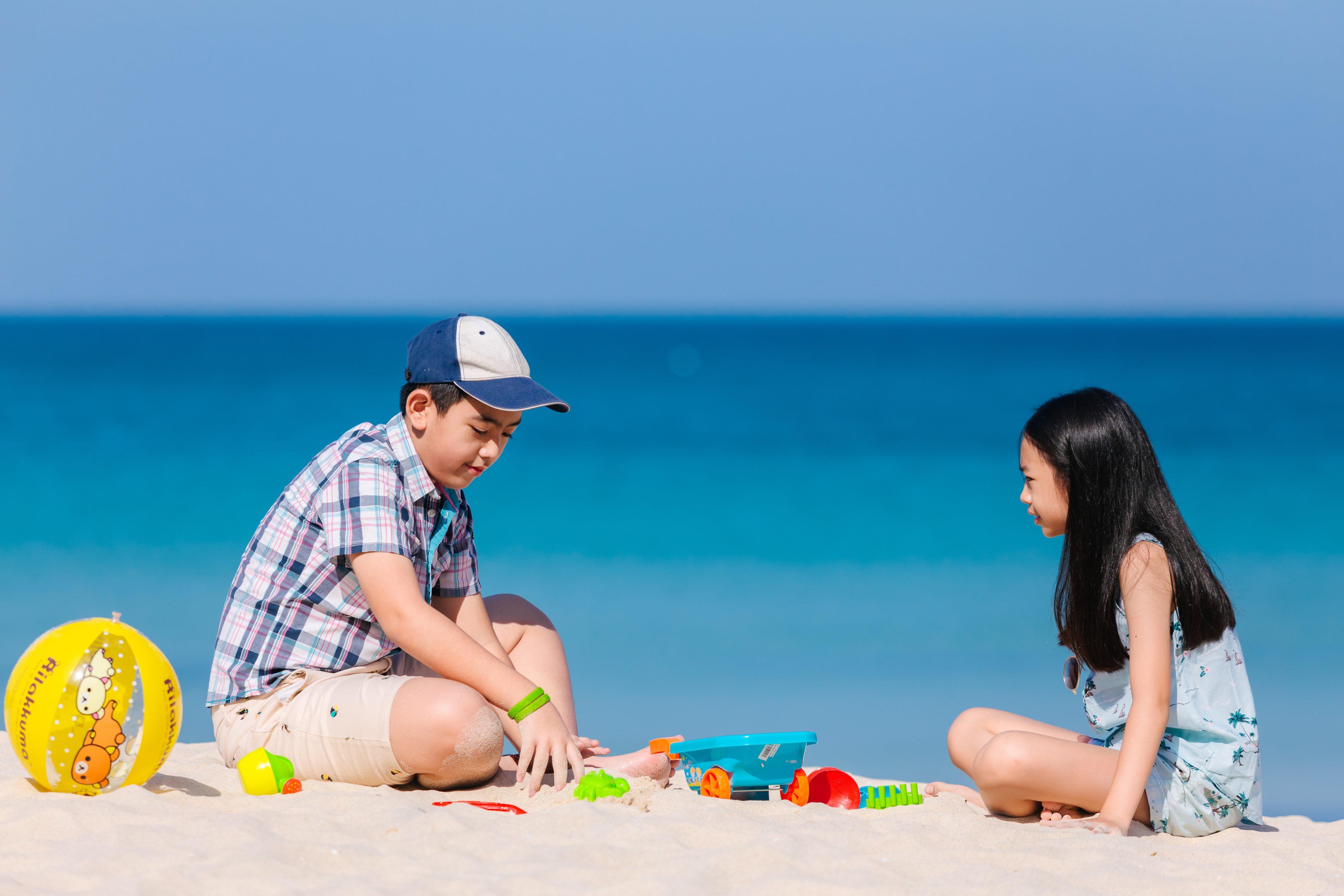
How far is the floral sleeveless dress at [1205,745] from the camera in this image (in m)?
2.77

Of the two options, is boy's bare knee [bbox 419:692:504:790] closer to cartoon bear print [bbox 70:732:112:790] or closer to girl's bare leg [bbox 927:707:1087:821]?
cartoon bear print [bbox 70:732:112:790]

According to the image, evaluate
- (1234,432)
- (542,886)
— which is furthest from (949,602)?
(1234,432)

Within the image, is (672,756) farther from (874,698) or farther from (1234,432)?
(1234,432)

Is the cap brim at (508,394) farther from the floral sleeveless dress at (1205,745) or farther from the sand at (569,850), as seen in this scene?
the floral sleeveless dress at (1205,745)

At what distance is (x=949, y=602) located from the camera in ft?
25.5

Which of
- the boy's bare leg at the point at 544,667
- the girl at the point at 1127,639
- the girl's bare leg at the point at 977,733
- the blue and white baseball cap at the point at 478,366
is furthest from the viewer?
the boy's bare leg at the point at 544,667

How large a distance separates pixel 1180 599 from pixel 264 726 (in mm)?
2270

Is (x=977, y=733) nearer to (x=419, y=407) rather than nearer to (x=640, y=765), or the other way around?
(x=640, y=765)

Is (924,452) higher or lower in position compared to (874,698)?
higher

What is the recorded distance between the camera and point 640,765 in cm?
321

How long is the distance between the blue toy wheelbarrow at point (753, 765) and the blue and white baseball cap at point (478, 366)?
97 cm

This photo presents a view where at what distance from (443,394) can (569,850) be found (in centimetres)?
126

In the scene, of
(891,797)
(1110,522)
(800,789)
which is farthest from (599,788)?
(1110,522)

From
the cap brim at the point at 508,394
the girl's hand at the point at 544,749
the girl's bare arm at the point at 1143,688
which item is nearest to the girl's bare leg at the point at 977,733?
the girl's bare arm at the point at 1143,688
